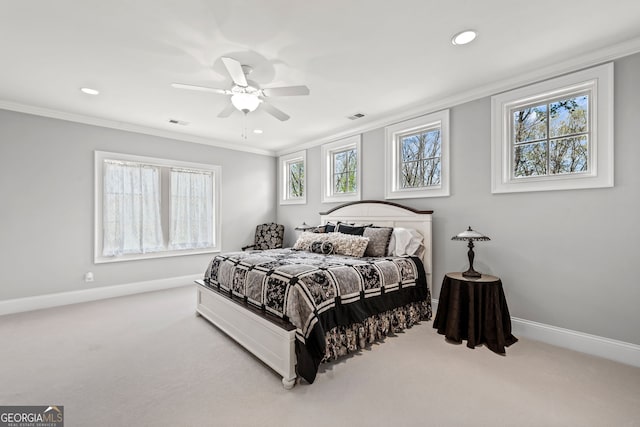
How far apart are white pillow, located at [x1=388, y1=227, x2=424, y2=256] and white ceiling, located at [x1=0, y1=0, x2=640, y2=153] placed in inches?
66.5

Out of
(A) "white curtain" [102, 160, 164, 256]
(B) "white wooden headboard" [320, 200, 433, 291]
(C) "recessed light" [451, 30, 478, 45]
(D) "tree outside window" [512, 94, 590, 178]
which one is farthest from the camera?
(A) "white curtain" [102, 160, 164, 256]

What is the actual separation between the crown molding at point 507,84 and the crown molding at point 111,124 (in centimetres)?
252

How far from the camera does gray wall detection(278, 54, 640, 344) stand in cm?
239

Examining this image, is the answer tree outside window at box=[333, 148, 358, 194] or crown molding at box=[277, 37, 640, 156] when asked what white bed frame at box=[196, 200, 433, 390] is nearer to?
tree outside window at box=[333, 148, 358, 194]

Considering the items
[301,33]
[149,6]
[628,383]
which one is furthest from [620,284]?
[149,6]

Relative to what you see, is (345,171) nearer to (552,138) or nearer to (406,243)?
(406,243)

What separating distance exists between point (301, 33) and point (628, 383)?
365 centimetres

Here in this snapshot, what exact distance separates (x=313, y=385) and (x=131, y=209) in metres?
4.13

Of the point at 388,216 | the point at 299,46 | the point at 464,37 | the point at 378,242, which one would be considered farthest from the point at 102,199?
the point at 464,37

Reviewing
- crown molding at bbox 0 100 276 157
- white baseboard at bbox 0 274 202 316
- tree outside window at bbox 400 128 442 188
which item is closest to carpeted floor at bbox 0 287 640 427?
white baseboard at bbox 0 274 202 316

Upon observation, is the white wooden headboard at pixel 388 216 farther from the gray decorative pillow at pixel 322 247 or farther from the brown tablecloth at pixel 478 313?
the gray decorative pillow at pixel 322 247

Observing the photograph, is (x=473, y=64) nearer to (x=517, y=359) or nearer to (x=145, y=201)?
(x=517, y=359)

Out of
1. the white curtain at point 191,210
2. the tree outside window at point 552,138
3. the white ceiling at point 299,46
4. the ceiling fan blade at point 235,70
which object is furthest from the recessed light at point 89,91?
the tree outside window at point 552,138

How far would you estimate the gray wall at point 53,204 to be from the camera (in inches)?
144
